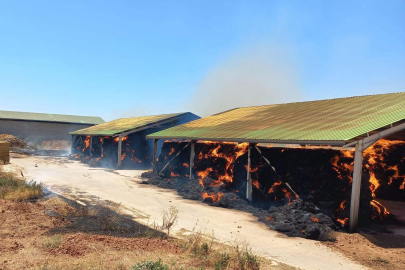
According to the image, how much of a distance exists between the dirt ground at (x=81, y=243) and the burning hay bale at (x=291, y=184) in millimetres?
3974

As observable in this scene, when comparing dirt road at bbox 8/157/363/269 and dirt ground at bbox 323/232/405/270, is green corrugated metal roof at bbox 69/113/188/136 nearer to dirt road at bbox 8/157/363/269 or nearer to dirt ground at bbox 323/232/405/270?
dirt road at bbox 8/157/363/269

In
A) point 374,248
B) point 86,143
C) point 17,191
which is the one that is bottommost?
point 374,248

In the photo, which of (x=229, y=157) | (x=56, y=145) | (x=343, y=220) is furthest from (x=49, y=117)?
(x=343, y=220)

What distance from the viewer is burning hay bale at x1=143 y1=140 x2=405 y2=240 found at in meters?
10.4

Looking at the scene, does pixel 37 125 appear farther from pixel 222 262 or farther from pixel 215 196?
pixel 222 262

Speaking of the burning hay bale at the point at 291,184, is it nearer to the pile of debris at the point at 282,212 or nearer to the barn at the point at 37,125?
the pile of debris at the point at 282,212

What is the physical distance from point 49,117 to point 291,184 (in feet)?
189

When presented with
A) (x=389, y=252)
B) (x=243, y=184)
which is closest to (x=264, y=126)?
(x=243, y=184)

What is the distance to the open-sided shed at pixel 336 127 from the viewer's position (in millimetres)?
9672

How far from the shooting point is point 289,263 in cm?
720

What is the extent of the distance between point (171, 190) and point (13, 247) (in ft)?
35.7

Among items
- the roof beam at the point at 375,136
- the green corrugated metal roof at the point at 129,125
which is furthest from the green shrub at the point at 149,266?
the green corrugated metal roof at the point at 129,125

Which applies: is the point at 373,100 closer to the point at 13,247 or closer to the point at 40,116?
the point at 13,247

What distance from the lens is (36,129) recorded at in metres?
54.0
